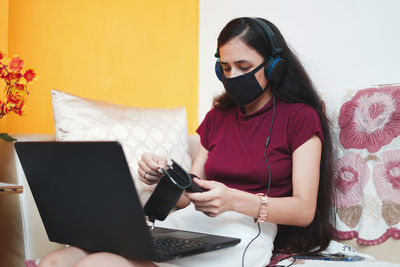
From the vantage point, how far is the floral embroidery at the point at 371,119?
1226mm

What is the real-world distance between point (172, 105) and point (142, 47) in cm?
34

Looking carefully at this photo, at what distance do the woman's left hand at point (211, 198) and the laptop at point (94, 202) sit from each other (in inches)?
2.7

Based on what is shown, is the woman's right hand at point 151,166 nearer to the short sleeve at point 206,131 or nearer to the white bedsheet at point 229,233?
the white bedsheet at point 229,233

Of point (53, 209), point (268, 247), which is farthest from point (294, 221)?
point (53, 209)

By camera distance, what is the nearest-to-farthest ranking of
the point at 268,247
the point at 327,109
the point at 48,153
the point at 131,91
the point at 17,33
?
the point at 48,153 → the point at 268,247 → the point at 327,109 → the point at 17,33 → the point at 131,91

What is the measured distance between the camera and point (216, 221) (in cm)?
112

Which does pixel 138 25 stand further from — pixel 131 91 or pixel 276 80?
pixel 276 80

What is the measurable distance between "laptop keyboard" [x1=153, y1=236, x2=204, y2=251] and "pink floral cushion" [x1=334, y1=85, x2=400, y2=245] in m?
0.58

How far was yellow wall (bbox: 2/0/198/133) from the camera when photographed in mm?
1782

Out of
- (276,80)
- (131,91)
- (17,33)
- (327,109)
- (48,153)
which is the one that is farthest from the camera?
(131,91)

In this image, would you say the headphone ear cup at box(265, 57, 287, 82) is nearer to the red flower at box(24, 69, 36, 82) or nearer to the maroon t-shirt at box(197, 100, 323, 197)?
the maroon t-shirt at box(197, 100, 323, 197)

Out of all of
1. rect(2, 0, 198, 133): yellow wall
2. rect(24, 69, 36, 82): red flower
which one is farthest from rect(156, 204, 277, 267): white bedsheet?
rect(2, 0, 198, 133): yellow wall

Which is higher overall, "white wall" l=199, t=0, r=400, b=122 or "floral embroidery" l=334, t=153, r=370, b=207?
"white wall" l=199, t=0, r=400, b=122

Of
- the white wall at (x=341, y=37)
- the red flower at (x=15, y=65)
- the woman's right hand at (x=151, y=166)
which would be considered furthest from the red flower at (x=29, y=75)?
the white wall at (x=341, y=37)
